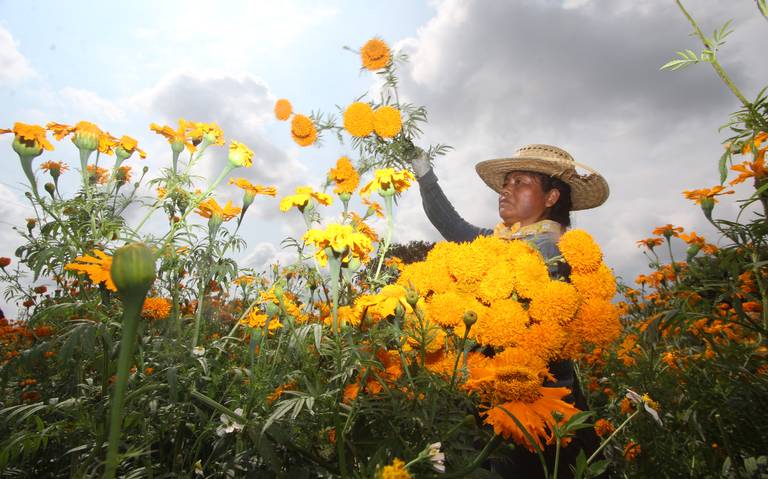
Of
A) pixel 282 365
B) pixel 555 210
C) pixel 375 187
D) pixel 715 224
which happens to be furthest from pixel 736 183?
pixel 282 365

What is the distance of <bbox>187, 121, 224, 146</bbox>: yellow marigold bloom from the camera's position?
2039 millimetres

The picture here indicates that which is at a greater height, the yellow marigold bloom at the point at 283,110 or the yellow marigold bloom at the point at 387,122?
the yellow marigold bloom at the point at 283,110

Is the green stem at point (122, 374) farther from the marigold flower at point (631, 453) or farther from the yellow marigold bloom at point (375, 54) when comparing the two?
the yellow marigold bloom at point (375, 54)

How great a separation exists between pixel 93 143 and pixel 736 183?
7.56 ft

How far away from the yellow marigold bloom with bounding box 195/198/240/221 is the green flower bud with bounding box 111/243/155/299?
4.59ft

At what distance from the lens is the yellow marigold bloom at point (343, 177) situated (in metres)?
1.91

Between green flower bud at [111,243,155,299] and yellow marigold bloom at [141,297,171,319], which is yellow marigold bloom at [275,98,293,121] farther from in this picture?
green flower bud at [111,243,155,299]

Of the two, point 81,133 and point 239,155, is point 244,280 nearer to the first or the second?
point 239,155

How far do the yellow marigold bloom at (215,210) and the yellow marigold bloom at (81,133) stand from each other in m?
0.44

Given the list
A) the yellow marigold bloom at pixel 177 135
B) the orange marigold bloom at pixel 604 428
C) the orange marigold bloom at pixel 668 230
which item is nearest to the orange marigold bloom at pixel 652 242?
the orange marigold bloom at pixel 668 230

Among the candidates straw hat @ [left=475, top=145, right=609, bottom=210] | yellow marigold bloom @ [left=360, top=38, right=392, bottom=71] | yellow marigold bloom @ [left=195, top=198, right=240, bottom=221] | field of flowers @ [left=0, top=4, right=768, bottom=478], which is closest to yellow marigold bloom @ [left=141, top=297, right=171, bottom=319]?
field of flowers @ [left=0, top=4, right=768, bottom=478]

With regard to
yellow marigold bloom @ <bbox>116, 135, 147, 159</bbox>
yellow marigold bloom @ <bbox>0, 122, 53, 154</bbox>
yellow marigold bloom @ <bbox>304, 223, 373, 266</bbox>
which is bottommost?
yellow marigold bloom @ <bbox>304, 223, 373, 266</bbox>

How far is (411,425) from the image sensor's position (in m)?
0.92

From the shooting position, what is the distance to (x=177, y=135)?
2020mm
